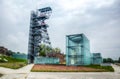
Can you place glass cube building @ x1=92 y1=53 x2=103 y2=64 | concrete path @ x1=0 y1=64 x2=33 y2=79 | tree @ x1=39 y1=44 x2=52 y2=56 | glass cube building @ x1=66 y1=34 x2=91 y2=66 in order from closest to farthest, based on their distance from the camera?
concrete path @ x1=0 y1=64 x2=33 y2=79, glass cube building @ x1=66 y1=34 x2=91 y2=66, tree @ x1=39 y1=44 x2=52 y2=56, glass cube building @ x1=92 y1=53 x2=103 y2=64

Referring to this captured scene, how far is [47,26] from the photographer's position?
6988 centimetres

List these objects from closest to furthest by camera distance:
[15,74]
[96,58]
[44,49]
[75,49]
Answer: [15,74] < [75,49] < [44,49] < [96,58]

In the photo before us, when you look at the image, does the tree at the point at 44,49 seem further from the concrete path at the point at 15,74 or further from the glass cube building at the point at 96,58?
the concrete path at the point at 15,74

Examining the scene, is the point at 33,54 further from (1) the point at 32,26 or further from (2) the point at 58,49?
(2) the point at 58,49

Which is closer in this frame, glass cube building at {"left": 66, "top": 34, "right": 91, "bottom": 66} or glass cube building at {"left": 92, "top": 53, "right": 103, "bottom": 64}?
glass cube building at {"left": 66, "top": 34, "right": 91, "bottom": 66}

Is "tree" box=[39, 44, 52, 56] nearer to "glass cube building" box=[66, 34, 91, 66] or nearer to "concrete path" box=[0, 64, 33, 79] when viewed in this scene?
"glass cube building" box=[66, 34, 91, 66]

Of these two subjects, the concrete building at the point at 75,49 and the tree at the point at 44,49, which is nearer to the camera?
the concrete building at the point at 75,49

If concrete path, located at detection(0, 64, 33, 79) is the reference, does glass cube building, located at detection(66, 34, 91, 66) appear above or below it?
above

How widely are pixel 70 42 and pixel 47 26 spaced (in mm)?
26449

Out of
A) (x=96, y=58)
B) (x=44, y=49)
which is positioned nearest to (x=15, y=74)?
(x=44, y=49)

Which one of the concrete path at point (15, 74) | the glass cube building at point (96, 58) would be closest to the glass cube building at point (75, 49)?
the concrete path at point (15, 74)

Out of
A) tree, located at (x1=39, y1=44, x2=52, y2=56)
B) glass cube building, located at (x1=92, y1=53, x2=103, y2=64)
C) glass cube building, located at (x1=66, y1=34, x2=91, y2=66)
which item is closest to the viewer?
glass cube building, located at (x1=66, y1=34, x2=91, y2=66)

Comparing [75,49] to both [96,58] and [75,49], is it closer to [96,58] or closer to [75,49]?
[75,49]

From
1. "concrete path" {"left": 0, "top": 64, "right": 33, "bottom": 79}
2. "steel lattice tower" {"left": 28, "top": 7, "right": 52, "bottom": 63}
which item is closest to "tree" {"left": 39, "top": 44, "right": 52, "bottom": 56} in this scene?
"steel lattice tower" {"left": 28, "top": 7, "right": 52, "bottom": 63}
